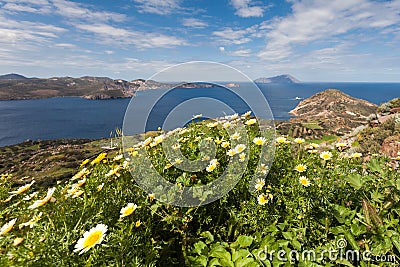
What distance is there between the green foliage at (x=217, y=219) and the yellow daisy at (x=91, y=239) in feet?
0.15

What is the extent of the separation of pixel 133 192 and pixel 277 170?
1332mm

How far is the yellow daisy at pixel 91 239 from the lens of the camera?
1.19m

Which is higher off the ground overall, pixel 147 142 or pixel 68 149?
pixel 147 142

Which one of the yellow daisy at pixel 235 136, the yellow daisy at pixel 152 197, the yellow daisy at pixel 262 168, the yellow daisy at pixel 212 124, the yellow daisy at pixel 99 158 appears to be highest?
the yellow daisy at pixel 212 124

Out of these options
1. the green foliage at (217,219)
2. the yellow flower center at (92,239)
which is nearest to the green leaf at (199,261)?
the green foliage at (217,219)

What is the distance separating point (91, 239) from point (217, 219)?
4.09ft

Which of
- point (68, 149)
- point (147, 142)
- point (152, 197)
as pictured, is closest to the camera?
point (152, 197)

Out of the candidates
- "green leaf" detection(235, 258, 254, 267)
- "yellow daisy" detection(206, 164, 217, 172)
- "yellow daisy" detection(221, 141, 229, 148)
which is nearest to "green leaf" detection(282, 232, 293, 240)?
"green leaf" detection(235, 258, 254, 267)

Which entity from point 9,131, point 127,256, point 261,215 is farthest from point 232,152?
point 9,131

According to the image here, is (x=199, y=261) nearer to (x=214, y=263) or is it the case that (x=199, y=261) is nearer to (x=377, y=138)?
(x=214, y=263)

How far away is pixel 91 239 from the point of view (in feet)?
4.09

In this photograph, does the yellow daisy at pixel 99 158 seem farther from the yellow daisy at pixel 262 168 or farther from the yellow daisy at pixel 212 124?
the yellow daisy at pixel 262 168

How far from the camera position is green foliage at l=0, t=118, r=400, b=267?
1.31 m

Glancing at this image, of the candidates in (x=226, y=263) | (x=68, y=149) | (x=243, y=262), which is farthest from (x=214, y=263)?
(x=68, y=149)
